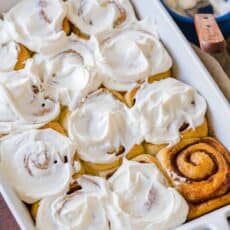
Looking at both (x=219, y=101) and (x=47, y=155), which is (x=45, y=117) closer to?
(x=47, y=155)

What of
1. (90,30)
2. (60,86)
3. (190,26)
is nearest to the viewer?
(60,86)

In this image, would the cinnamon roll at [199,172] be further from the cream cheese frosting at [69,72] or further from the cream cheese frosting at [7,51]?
the cream cheese frosting at [7,51]

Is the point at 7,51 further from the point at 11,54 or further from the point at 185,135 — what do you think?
the point at 185,135

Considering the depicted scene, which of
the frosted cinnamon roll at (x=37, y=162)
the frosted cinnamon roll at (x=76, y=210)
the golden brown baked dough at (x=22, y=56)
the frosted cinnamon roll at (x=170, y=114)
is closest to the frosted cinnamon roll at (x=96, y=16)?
the golden brown baked dough at (x=22, y=56)

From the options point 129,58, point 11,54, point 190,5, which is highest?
point 11,54

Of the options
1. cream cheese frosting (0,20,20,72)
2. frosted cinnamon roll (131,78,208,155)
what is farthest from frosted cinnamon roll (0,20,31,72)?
frosted cinnamon roll (131,78,208,155)

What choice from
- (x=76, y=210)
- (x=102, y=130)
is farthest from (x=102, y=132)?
(x=76, y=210)

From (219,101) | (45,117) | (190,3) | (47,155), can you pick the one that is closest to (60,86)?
(45,117)
